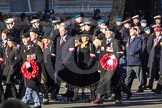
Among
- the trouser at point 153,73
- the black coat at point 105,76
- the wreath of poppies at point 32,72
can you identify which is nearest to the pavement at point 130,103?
the black coat at point 105,76

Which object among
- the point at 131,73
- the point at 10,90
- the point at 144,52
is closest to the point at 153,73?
the point at 144,52

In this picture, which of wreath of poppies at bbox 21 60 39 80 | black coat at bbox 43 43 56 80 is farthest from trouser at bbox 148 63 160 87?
wreath of poppies at bbox 21 60 39 80

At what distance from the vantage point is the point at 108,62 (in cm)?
1201

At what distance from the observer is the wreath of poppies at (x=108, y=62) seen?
12.0 meters

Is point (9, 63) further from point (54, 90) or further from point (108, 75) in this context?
point (108, 75)

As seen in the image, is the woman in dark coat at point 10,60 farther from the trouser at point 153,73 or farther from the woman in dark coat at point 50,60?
the trouser at point 153,73

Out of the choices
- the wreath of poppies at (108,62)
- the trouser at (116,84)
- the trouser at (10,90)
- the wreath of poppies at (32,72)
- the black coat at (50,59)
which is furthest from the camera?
the black coat at (50,59)

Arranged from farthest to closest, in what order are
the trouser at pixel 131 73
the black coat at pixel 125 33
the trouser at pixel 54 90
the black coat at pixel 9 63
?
the black coat at pixel 125 33 < the trouser at pixel 131 73 < the trouser at pixel 54 90 < the black coat at pixel 9 63

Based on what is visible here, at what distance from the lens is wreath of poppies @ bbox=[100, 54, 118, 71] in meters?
12.0

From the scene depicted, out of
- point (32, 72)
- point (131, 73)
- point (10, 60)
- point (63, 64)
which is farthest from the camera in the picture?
point (131, 73)

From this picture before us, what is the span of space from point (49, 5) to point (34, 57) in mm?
22609

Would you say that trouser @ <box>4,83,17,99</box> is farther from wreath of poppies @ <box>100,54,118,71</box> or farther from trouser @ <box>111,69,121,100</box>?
trouser @ <box>111,69,121,100</box>

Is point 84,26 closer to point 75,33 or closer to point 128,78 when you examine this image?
point 75,33

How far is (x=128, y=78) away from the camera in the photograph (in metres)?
14.4
